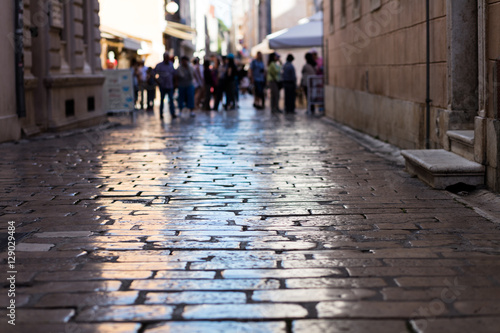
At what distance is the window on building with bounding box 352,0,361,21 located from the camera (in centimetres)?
1633

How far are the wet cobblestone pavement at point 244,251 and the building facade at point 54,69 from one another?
478 cm

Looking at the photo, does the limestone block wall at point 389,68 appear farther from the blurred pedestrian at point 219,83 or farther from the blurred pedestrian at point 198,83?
the blurred pedestrian at point 198,83

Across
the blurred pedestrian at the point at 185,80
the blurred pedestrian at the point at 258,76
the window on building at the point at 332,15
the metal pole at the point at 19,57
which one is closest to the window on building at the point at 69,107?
the metal pole at the point at 19,57

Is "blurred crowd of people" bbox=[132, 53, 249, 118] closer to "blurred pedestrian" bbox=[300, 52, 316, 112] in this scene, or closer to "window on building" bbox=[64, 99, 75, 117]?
"blurred pedestrian" bbox=[300, 52, 316, 112]

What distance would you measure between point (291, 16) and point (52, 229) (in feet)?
158

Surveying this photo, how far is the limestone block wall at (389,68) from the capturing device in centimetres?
1013

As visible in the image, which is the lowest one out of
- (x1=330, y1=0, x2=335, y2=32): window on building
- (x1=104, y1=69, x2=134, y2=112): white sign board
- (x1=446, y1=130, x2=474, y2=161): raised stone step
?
(x1=446, y1=130, x2=474, y2=161): raised stone step

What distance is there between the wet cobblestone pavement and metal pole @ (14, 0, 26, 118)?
476cm

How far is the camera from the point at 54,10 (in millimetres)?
17266

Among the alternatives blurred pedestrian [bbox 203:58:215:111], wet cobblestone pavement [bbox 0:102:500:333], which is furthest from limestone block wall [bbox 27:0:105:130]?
blurred pedestrian [bbox 203:58:215:111]

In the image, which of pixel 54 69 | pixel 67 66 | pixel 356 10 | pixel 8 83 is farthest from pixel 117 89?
pixel 8 83

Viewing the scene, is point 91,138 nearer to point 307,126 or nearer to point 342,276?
point 307,126

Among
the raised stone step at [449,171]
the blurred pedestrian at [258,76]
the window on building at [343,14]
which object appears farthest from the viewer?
the blurred pedestrian at [258,76]

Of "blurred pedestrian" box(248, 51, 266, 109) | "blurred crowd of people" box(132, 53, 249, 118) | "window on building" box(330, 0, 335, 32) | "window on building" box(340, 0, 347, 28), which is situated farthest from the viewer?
"blurred pedestrian" box(248, 51, 266, 109)
